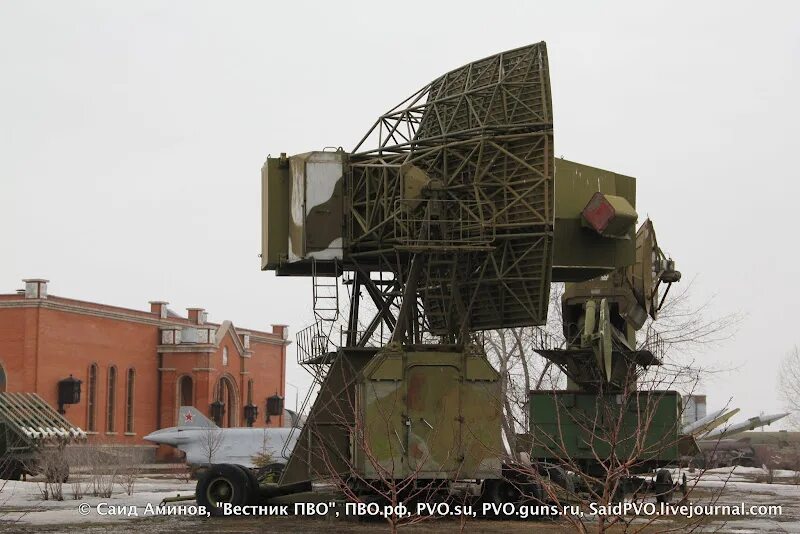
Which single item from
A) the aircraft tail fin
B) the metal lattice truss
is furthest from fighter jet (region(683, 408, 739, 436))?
the aircraft tail fin

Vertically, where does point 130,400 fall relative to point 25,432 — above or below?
Result: above

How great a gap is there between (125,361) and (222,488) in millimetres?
43951

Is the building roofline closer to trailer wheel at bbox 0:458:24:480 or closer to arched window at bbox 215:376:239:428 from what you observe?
arched window at bbox 215:376:239:428

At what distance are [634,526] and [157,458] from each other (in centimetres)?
4885

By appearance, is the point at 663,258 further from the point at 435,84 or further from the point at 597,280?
the point at 435,84

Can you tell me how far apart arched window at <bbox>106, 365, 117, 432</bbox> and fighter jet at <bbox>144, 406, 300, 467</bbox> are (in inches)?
287

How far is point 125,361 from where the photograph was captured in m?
67.1

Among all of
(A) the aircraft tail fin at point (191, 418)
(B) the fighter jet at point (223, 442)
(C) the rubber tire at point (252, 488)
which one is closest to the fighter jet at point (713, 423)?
(C) the rubber tire at point (252, 488)

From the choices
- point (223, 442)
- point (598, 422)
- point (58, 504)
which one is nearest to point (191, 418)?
point (223, 442)

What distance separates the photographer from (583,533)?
11.4 meters

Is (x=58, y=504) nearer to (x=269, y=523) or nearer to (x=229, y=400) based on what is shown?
(x=269, y=523)

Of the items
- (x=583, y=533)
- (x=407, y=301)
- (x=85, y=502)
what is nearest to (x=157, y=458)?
(x=85, y=502)

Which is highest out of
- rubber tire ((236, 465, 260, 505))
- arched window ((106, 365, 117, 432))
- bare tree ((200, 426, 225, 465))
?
arched window ((106, 365, 117, 432))

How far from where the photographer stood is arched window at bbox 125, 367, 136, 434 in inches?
2660
